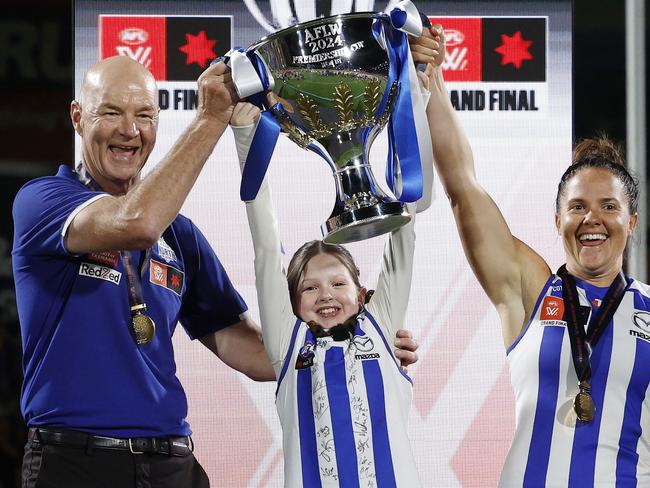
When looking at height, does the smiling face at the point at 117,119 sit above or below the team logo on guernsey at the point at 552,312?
above

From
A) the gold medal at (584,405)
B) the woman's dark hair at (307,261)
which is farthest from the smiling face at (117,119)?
the gold medal at (584,405)

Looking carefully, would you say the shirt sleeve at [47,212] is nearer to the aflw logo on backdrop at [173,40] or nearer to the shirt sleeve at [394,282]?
the shirt sleeve at [394,282]

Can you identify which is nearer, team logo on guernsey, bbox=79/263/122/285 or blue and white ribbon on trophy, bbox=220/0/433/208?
blue and white ribbon on trophy, bbox=220/0/433/208

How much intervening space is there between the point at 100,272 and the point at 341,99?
0.63 metres

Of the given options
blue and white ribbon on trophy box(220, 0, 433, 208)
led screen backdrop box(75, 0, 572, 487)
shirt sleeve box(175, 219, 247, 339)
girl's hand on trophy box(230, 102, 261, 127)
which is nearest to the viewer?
blue and white ribbon on trophy box(220, 0, 433, 208)

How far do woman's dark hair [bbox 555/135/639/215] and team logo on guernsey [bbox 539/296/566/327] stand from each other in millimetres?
236

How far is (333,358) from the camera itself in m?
2.10

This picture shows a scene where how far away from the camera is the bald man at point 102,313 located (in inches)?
76.0

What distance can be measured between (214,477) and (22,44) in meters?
2.33

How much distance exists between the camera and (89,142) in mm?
2086

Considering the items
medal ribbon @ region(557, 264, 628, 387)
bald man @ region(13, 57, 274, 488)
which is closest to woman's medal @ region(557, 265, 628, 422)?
medal ribbon @ region(557, 264, 628, 387)

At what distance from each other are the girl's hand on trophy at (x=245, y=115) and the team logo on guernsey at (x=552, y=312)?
804mm

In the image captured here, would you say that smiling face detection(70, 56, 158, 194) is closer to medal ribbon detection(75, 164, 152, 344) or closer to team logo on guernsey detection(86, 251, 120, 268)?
medal ribbon detection(75, 164, 152, 344)

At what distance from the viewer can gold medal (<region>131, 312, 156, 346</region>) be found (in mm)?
1977
